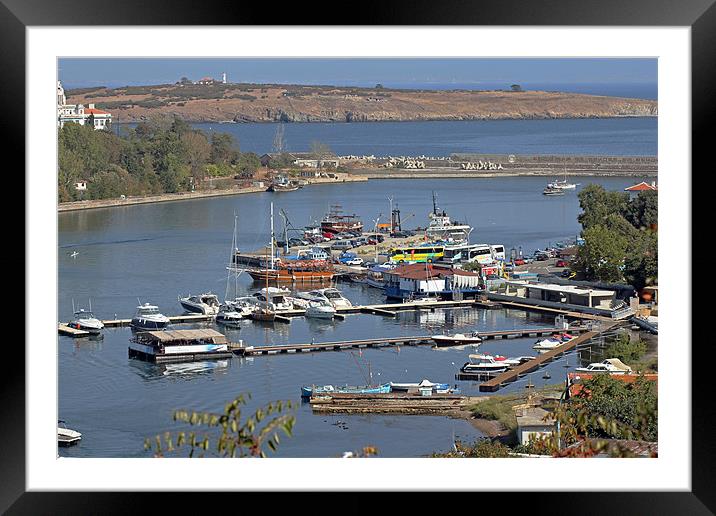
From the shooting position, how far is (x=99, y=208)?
15750 mm

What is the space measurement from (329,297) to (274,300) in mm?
517

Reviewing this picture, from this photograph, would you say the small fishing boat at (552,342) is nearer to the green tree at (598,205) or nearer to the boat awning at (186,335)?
the boat awning at (186,335)

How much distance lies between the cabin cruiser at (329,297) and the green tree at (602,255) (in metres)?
2.36

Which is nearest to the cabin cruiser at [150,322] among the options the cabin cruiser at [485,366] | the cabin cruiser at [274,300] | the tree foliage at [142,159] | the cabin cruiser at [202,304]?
the cabin cruiser at [202,304]

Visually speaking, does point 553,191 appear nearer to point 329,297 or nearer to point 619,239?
point 619,239

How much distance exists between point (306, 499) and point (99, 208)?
49.0ft

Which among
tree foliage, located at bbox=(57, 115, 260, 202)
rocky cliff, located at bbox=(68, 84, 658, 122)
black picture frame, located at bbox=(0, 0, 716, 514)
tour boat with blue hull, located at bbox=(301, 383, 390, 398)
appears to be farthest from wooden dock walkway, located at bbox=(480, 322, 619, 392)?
rocky cliff, located at bbox=(68, 84, 658, 122)

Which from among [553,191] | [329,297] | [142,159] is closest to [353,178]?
[142,159]

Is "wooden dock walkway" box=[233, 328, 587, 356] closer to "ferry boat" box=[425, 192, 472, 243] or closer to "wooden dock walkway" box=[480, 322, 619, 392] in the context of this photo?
"wooden dock walkway" box=[480, 322, 619, 392]

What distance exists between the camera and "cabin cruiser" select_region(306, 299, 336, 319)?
32.9 feet

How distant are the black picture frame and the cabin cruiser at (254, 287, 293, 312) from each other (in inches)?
356

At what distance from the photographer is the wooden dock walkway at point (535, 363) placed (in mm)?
7578

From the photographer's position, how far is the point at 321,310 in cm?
1002
